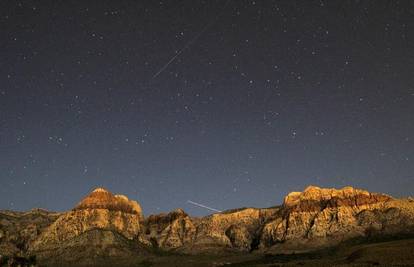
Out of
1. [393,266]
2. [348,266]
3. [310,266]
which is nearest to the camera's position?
[393,266]

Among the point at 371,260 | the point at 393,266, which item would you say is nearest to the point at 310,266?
the point at 371,260

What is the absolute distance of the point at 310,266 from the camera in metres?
199

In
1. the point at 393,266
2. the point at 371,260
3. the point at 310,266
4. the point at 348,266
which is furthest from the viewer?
the point at 310,266

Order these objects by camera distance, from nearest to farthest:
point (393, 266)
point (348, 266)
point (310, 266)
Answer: point (393, 266) < point (348, 266) < point (310, 266)

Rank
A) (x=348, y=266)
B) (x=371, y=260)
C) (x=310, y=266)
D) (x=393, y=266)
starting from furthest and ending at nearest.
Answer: (x=310, y=266), (x=371, y=260), (x=348, y=266), (x=393, y=266)

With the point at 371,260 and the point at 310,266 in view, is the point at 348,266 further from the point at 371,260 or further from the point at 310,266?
the point at 310,266

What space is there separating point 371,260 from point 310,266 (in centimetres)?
2966

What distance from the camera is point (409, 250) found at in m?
178

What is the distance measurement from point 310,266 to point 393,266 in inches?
2340

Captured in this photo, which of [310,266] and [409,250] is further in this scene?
[310,266]

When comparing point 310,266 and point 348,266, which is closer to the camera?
point 348,266

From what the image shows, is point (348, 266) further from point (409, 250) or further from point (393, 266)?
point (409, 250)

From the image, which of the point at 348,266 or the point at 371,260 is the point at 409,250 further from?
the point at 348,266

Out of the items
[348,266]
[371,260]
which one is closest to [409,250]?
[371,260]
